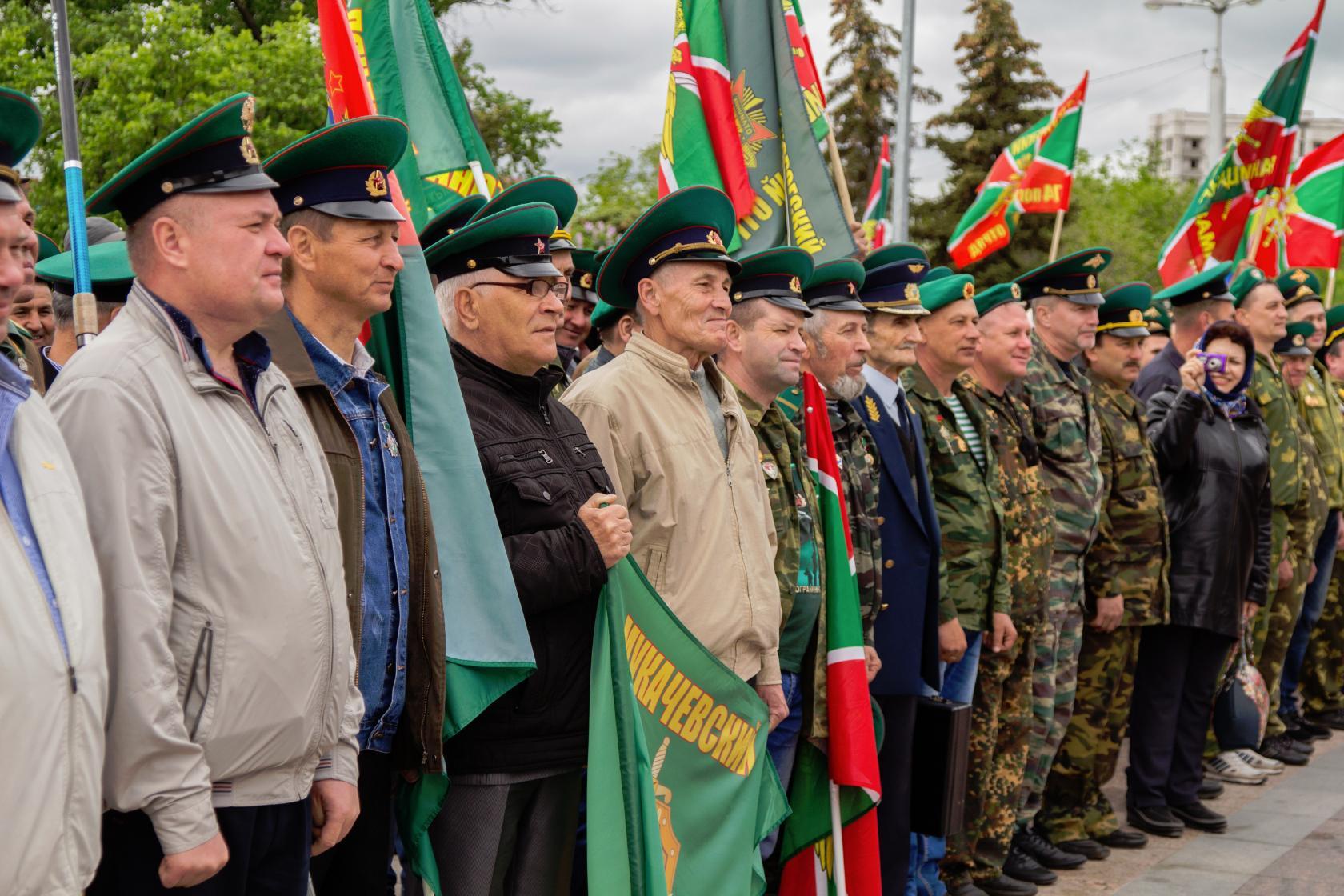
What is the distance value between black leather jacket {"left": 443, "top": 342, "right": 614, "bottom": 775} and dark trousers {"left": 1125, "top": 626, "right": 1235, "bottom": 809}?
434 centimetres

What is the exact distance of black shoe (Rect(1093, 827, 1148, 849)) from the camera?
6.78m

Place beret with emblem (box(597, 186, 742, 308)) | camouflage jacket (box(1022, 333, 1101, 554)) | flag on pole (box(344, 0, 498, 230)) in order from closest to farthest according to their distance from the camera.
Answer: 1. beret with emblem (box(597, 186, 742, 308))
2. flag on pole (box(344, 0, 498, 230))
3. camouflage jacket (box(1022, 333, 1101, 554))

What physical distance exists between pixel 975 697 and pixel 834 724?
1.27m

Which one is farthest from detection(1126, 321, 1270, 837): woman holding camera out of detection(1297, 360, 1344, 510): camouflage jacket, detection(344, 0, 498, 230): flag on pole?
detection(344, 0, 498, 230): flag on pole

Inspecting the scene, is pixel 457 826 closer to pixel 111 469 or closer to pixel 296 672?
pixel 296 672

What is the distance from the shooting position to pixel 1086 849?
6.59m

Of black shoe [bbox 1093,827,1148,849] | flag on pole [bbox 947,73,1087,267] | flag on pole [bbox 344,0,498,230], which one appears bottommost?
black shoe [bbox 1093,827,1148,849]

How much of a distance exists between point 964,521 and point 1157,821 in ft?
7.62

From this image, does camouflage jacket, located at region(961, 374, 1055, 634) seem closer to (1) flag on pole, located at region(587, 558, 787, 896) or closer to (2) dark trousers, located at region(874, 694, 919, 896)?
(2) dark trousers, located at region(874, 694, 919, 896)

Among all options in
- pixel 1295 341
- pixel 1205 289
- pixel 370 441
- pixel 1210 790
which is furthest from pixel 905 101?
pixel 370 441

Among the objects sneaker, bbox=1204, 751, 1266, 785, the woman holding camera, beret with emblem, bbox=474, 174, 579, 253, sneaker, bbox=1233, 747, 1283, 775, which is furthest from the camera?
sneaker, bbox=1233, 747, 1283, 775

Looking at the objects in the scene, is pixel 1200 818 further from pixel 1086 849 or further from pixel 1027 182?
pixel 1027 182

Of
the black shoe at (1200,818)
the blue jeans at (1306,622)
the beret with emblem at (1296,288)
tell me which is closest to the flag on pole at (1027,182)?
the beret with emblem at (1296,288)

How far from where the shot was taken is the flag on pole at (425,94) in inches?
191
